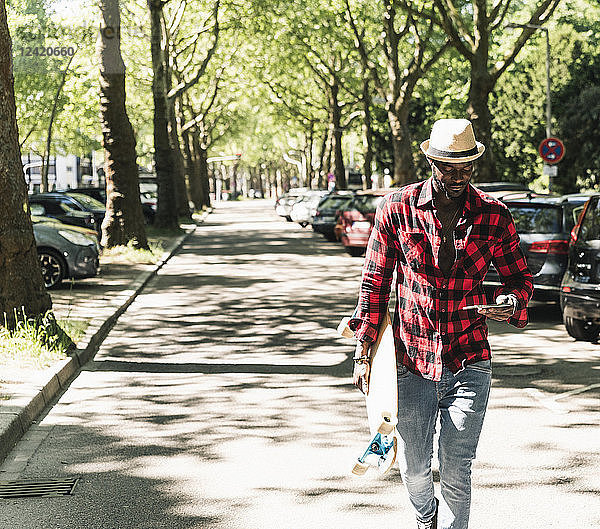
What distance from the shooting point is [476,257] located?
14.0 ft

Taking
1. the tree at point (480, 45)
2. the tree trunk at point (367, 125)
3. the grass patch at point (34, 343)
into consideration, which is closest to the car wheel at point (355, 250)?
the tree at point (480, 45)

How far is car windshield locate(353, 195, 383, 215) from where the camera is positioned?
26.2m

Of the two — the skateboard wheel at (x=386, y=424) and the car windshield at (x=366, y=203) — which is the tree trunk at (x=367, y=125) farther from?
the skateboard wheel at (x=386, y=424)

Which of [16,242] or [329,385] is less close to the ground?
[16,242]

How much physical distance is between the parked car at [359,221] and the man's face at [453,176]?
21188 mm

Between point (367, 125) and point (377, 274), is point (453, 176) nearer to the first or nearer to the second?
point (377, 274)

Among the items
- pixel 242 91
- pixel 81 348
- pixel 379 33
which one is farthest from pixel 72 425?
pixel 242 91

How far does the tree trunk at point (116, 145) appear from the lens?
73.7ft

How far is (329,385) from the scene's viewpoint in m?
9.25

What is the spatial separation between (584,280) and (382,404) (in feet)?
24.6

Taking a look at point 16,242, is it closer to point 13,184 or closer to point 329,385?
point 13,184

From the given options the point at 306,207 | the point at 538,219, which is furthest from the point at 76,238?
the point at 306,207

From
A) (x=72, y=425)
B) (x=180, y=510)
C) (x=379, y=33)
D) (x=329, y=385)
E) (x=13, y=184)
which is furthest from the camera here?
(x=379, y=33)

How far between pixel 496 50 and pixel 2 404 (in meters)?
44.6
